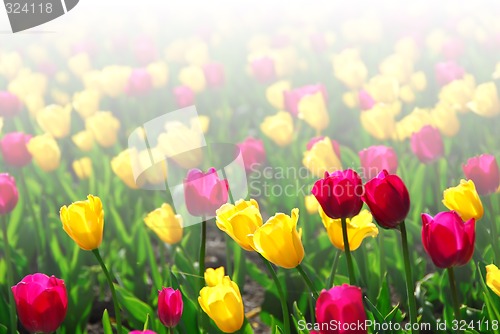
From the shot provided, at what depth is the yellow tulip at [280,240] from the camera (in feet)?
3.72

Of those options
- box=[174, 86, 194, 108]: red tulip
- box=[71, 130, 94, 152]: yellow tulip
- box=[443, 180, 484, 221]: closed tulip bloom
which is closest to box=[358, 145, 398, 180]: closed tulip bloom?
box=[443, 180, 484, 221]: closed tulip bloom

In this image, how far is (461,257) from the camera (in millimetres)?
1088

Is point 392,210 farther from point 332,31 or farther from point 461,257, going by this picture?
point 332,31

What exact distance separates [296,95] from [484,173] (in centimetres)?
96

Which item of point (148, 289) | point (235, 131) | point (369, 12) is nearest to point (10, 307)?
point (148, 289)

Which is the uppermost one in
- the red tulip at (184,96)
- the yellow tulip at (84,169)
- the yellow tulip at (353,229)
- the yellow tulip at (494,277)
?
the red tulip at (184,96)

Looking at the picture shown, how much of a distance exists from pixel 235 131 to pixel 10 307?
64.9 inches

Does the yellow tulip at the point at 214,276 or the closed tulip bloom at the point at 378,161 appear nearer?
the yellow tulip at the point at 214,276

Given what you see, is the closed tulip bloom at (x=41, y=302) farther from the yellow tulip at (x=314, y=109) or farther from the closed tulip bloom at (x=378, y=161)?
the yellow tulip at (x=314, y=109)

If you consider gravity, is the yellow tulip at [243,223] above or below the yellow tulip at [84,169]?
above

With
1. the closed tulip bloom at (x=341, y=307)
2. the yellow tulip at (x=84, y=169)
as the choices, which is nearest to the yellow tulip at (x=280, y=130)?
the yellow tulip at (x=84, y=169)

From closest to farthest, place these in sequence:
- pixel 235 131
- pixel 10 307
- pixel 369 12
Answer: pixel 10 307
pixel 235 131
pixel 369 12

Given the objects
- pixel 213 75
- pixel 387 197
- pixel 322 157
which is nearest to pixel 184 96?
pixel 213 75

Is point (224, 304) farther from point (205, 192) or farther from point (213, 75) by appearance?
point (213, 75)
